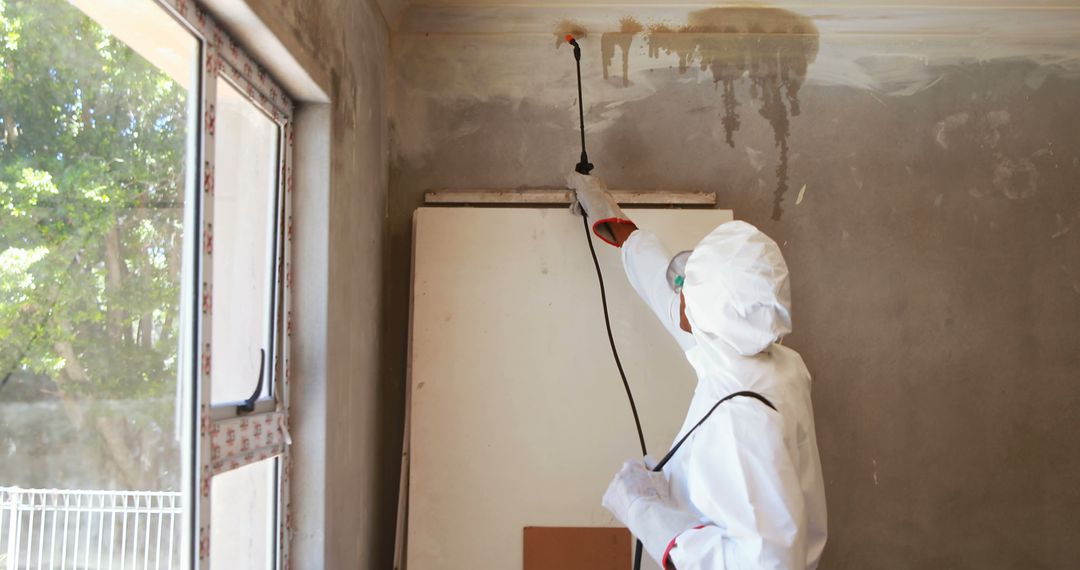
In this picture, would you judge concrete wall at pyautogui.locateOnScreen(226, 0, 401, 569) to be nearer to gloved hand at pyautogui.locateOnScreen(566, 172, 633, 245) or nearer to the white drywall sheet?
the white drywall sheet

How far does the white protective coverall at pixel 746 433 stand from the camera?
1.91 meters

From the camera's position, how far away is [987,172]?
3.27m

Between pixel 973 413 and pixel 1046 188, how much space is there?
912 mm

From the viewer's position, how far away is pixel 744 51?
3.27 m

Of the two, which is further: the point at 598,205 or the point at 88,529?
the point at 598,205

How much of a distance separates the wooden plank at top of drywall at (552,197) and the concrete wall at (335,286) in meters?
0.33

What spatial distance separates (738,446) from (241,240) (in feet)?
4.18

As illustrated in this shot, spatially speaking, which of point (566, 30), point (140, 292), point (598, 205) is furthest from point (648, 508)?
point (566, 30)

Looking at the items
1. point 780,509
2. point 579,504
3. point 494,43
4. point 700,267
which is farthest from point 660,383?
point 494,43

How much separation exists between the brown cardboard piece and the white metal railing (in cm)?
137

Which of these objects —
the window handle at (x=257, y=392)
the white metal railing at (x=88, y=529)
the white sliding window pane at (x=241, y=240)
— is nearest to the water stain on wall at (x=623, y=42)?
the white sliding window pane at (x=241, y=240)

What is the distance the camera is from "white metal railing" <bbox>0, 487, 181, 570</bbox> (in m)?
1.16

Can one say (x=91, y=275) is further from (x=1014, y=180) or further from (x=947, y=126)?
(x=1014, y=180)

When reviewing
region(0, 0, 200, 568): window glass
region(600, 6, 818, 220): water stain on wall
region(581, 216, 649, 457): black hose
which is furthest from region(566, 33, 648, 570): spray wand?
region(0, 0, 200, 568): window glass
